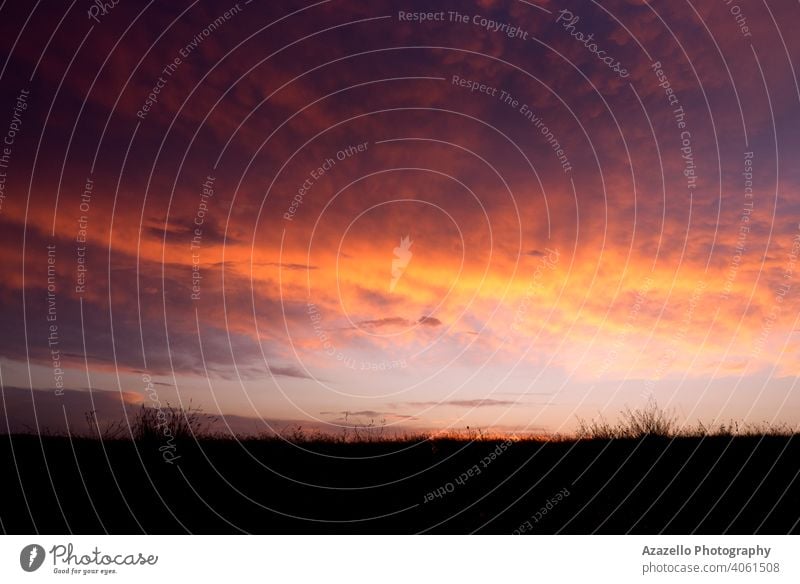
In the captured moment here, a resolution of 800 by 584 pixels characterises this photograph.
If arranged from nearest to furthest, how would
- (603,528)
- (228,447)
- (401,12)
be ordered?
(603,528) → (228,447) → (401,12)

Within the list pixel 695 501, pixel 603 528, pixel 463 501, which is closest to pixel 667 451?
pixel 695 501

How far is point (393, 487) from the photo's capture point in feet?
48.1

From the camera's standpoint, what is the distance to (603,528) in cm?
1328

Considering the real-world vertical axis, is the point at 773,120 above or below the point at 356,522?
above

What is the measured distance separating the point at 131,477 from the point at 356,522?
381 cm

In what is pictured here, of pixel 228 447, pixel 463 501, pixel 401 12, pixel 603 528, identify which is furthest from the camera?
pixel 401 12

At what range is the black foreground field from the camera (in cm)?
1295

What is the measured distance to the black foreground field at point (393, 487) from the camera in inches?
510
